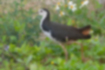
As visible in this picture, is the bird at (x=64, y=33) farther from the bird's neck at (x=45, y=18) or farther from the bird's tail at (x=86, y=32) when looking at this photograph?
the bird's neck at (x=45, y=18)

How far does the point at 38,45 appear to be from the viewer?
6316 mm

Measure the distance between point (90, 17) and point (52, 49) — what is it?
4.09ft

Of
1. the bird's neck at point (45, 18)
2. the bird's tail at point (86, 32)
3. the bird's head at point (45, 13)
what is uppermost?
the bird's head at point (45, 13)

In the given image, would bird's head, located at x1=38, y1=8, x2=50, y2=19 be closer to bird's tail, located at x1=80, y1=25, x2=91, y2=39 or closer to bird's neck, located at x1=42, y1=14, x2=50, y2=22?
bird's neck, located at x1=42, y1=14, x2=50, y2=22

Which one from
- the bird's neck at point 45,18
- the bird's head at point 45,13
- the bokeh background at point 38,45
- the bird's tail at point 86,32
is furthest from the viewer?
the bird's head at point 45,13

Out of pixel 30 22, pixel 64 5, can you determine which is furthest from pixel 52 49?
pixel 64 5

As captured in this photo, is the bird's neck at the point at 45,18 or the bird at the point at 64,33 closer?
the bird at the point at 64,33

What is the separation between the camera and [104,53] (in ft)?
19.2

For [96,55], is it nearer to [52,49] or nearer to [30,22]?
[52,49]

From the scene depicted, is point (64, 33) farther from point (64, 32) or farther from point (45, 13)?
point (45, 13)

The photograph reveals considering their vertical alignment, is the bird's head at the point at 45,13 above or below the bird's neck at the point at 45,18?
above

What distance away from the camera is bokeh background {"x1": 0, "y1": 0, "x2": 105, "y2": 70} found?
5504 millimetres

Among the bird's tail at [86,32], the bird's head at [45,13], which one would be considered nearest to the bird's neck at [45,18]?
the bird's head at [45,13]

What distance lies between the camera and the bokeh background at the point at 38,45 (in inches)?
217
